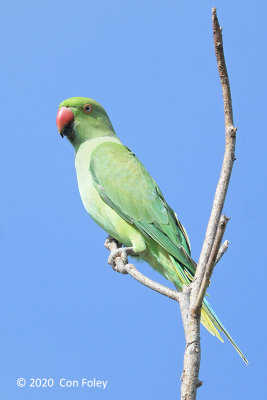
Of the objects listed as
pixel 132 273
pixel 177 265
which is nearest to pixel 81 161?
pixel 177 265

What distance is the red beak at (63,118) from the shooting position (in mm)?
5660

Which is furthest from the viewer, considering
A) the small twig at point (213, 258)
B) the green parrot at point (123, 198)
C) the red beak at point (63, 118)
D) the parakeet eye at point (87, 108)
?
the parakeet eye at point (87, 108)

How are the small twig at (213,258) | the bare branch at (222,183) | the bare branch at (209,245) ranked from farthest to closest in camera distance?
the bare branch at (222,183)
the bare branch at (209,245)
the small twig at (213,258)

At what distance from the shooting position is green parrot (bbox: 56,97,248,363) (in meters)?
4.76

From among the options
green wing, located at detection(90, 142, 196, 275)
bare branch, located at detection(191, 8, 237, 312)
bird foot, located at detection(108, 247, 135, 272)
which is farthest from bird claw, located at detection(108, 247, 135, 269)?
bare branch, located at detection(191, 8, 237, 312)

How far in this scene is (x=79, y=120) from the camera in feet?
18.9

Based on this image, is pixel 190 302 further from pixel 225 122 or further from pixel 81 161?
pixel 81 161

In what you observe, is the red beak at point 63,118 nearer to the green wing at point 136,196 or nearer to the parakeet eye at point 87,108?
the parakeet eye at point 87,108

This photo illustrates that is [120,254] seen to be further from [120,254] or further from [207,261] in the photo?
[207,261]

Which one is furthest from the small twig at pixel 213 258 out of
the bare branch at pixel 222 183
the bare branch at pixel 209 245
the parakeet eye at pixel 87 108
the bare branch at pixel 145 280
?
the parakeet eye at pixel 87 108

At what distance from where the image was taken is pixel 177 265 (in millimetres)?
4641

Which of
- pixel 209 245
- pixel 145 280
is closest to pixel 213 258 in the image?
pixel 209 245

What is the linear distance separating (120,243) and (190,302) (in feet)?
9.12

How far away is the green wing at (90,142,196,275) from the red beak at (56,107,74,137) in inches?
20.0
